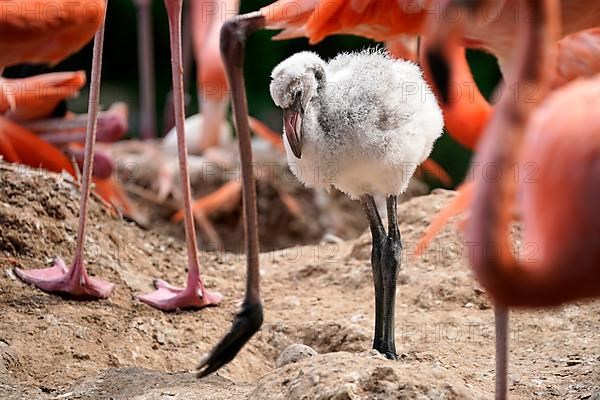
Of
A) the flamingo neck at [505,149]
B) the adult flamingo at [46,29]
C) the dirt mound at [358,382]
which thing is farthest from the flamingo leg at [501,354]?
the adult flamingo at [46,29]

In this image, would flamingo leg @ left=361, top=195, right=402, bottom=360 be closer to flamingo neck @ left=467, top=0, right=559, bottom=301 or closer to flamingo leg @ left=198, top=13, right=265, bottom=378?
flamingo leg @ left=198, top=13, right=265, bottom=378

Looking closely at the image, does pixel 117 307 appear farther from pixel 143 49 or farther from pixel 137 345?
pixel 143 49

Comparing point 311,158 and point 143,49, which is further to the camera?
point 143,49

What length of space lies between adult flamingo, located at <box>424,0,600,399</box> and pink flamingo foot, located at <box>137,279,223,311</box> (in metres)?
1.38

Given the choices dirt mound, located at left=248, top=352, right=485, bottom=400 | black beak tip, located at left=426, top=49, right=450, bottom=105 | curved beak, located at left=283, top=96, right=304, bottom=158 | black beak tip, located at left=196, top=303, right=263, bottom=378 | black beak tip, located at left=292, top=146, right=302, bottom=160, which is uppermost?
black beak tip, located at left=426, top=49, right=450, bottom=105

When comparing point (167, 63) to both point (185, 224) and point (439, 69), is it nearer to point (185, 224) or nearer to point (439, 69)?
point (185, 224)

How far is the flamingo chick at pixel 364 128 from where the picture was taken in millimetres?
2207

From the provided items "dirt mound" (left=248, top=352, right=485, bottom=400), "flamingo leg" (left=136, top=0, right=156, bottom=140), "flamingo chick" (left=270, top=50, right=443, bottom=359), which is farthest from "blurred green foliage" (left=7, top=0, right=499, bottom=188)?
"dirt mound" (left=248, top=352, right=485, bottom=400)

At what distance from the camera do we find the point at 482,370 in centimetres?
238

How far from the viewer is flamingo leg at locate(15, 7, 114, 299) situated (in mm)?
2607

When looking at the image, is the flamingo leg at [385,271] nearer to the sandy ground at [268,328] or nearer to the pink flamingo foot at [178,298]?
the sandy ground at [268,328]

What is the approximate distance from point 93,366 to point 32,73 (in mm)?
1945

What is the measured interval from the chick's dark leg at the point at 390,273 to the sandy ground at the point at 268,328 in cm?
8

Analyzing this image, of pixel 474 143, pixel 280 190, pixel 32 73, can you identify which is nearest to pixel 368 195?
pixel 474 143
